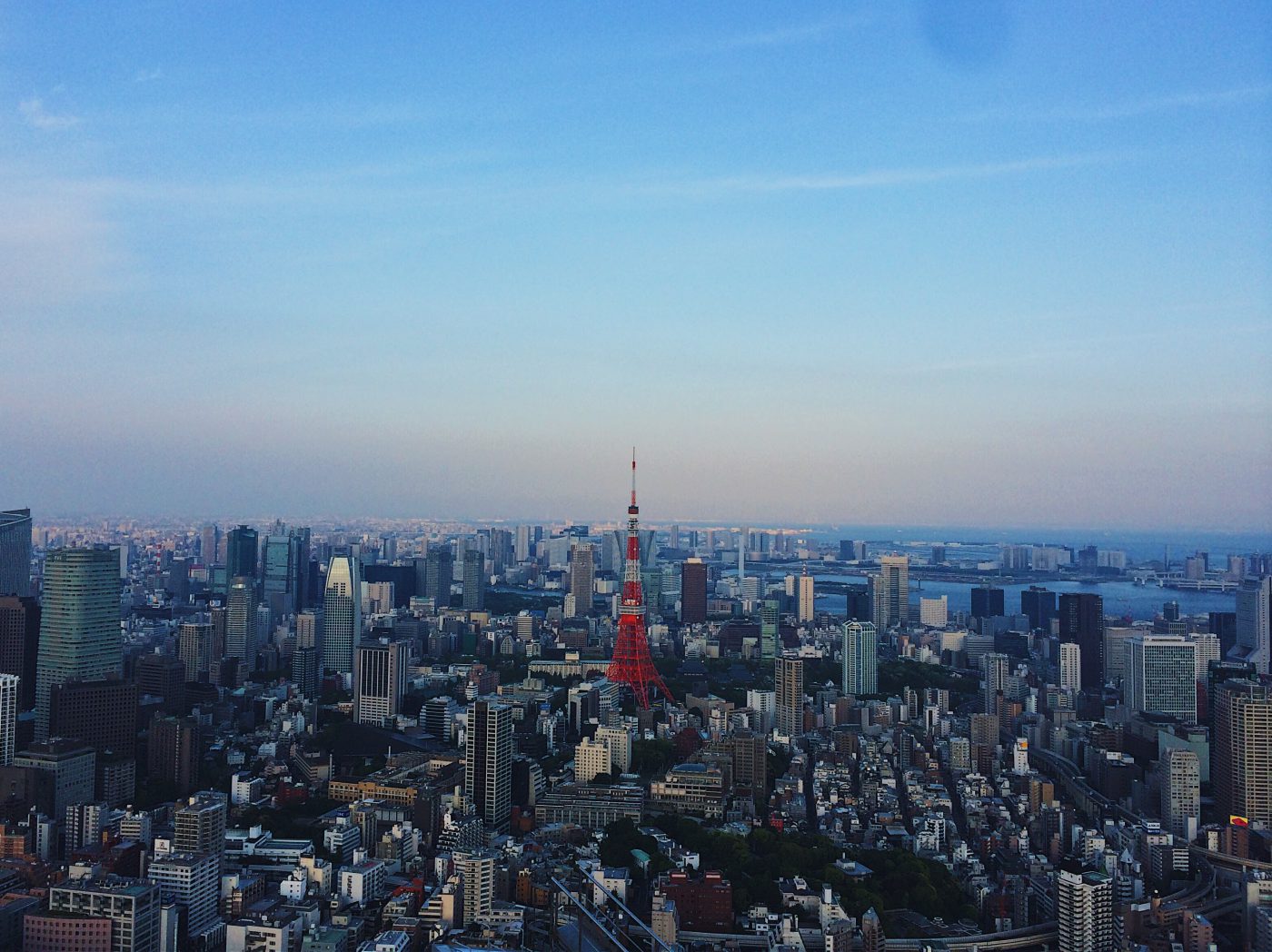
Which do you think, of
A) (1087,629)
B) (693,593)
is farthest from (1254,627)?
(693,593)

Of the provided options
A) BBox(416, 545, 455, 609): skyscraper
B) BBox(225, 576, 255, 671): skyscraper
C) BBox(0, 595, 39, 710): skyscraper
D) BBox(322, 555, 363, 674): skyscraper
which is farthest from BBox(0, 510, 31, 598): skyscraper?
BBox(416, 545, 455, 609): skyscraper

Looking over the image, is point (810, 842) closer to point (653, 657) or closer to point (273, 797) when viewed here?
point (273, 797)

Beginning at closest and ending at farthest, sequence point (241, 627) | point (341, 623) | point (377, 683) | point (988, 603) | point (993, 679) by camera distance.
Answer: point (377, 683) < point (993, 679) < point (241, 627) < point (341, 623) < point (988, 603)

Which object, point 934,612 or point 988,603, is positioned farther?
point 934,612

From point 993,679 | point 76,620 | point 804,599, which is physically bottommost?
point 993,679

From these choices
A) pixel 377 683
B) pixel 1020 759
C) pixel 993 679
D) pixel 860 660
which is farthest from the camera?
pixel 860 660

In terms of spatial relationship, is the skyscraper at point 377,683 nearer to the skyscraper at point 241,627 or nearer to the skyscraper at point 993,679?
the skyscraper at point 241,627

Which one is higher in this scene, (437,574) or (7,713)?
(437,574)

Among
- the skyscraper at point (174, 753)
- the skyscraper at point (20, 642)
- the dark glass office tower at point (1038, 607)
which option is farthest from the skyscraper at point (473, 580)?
the skyscraper at point (174, 753)

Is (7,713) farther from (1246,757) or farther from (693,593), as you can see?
(693,593)
